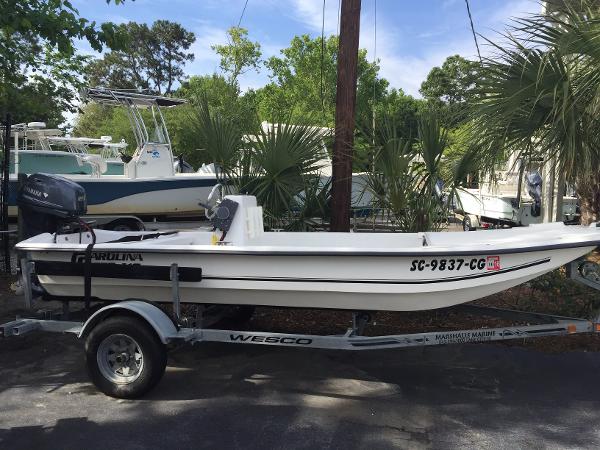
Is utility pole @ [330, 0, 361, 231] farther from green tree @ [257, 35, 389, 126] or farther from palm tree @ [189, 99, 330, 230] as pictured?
green tree @ [257, 35, 389, 126]

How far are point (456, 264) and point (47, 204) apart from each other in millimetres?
3787

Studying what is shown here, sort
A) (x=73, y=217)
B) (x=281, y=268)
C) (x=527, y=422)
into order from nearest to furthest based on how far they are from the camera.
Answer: (x=527, y=422), (x=281, y=268), (x=73, y=217)

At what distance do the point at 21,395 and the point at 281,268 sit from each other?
239 centimetres

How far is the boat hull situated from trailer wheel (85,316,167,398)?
436 millimetres

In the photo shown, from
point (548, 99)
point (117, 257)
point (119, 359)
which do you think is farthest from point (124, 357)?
point (548, 99)

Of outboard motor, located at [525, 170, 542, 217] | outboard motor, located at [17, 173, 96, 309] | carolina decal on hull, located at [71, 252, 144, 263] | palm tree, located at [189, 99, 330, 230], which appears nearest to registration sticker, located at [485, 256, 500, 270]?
carolina decal on hull, located at [71, 252, 144, 263]

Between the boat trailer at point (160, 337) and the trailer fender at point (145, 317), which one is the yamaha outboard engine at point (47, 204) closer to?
the boat trailer at point (160, 337)

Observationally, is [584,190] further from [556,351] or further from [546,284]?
[556,351]

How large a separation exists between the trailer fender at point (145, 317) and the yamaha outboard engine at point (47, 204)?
4.06 feet

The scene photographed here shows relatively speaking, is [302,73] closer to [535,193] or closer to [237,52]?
[237,52]

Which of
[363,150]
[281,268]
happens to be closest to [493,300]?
[363,150]

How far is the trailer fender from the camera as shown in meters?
4.12

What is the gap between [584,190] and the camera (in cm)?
801

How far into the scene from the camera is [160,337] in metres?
4.10
